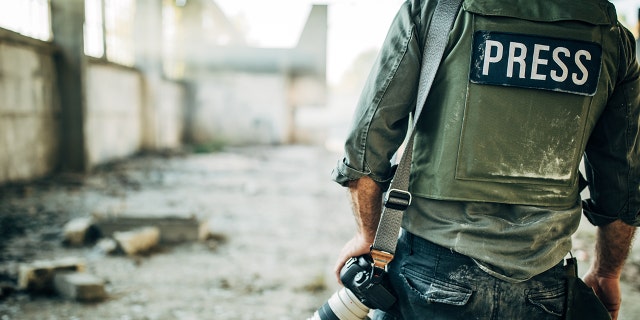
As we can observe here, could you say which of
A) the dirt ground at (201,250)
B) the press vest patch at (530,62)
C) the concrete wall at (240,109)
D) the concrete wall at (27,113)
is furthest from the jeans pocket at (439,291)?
the concrete wall at (240,109)

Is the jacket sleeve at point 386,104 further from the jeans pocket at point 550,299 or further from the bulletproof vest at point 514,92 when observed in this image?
the jeans pocket at point 550,299

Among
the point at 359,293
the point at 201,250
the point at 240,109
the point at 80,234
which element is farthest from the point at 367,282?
the point at 240,109

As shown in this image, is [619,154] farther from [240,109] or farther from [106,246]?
[240,109]

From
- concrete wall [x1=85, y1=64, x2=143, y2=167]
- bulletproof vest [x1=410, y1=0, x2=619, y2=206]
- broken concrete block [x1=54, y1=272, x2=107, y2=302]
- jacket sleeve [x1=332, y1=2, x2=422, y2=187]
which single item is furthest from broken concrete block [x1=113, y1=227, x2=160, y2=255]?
concrete wall [x1=85, y1=64, x2=143, y2=167]

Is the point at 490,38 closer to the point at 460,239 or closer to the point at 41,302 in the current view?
the point at 460,239

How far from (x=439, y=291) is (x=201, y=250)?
9.00 ft

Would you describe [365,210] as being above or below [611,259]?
above

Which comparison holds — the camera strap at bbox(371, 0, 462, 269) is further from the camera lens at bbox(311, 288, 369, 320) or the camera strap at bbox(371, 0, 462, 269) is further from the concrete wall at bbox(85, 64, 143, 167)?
the concrete wall at bbox(85, 64, 143, 167)

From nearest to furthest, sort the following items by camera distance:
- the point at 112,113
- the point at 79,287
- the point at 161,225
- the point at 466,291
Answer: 1. the point at 466,291
2. the point at 79,287
3. the point at 161,225
4. the point at 112,113

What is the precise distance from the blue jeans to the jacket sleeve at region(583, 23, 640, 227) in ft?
0.89

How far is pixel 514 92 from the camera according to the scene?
982 mm

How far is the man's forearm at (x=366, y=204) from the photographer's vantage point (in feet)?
3.56

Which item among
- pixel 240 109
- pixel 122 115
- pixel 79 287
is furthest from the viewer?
pixel 240 109

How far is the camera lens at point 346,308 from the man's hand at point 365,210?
6 centimetres
